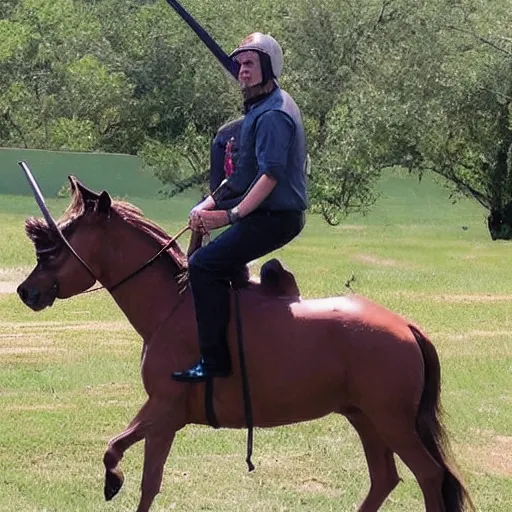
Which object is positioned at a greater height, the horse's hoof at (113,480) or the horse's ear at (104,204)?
the horse's ear at (104,204)

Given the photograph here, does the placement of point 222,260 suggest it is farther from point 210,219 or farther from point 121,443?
point 121,443

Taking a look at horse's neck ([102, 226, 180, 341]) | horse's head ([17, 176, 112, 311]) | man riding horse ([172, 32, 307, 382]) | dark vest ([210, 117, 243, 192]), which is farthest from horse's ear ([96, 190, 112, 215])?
dark vest ([210, 117, 243, 192])

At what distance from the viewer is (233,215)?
495 cm

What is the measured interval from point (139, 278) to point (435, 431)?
5.05 ft

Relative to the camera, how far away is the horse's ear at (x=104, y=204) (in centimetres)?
519

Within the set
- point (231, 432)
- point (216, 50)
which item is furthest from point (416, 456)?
point (231, 432)

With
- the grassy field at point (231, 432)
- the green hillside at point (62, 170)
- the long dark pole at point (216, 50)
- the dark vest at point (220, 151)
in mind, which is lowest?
the green hillside at point (62, 170)

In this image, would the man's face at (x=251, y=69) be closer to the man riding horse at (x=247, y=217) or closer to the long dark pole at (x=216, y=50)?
the man riding horse at (x=247, y=217)

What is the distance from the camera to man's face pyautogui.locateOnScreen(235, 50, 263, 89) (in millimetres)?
5008

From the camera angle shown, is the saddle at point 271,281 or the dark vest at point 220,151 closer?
the saddle at point 271,281

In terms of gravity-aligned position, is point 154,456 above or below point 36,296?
below

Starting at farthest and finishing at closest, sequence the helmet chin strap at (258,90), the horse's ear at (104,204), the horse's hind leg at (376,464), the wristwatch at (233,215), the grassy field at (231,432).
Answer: the grassy field at (231,432), the horse's hind leg at (376,464), the horse's ear at (104,204), the helmet chin strap at (258,90), the wristwatch at (233,215)

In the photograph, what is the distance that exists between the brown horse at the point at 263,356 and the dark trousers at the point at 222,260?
113 millimetres

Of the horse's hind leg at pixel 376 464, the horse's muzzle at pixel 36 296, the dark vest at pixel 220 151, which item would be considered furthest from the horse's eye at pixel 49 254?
the horse's hind leg at pixel 376 464
